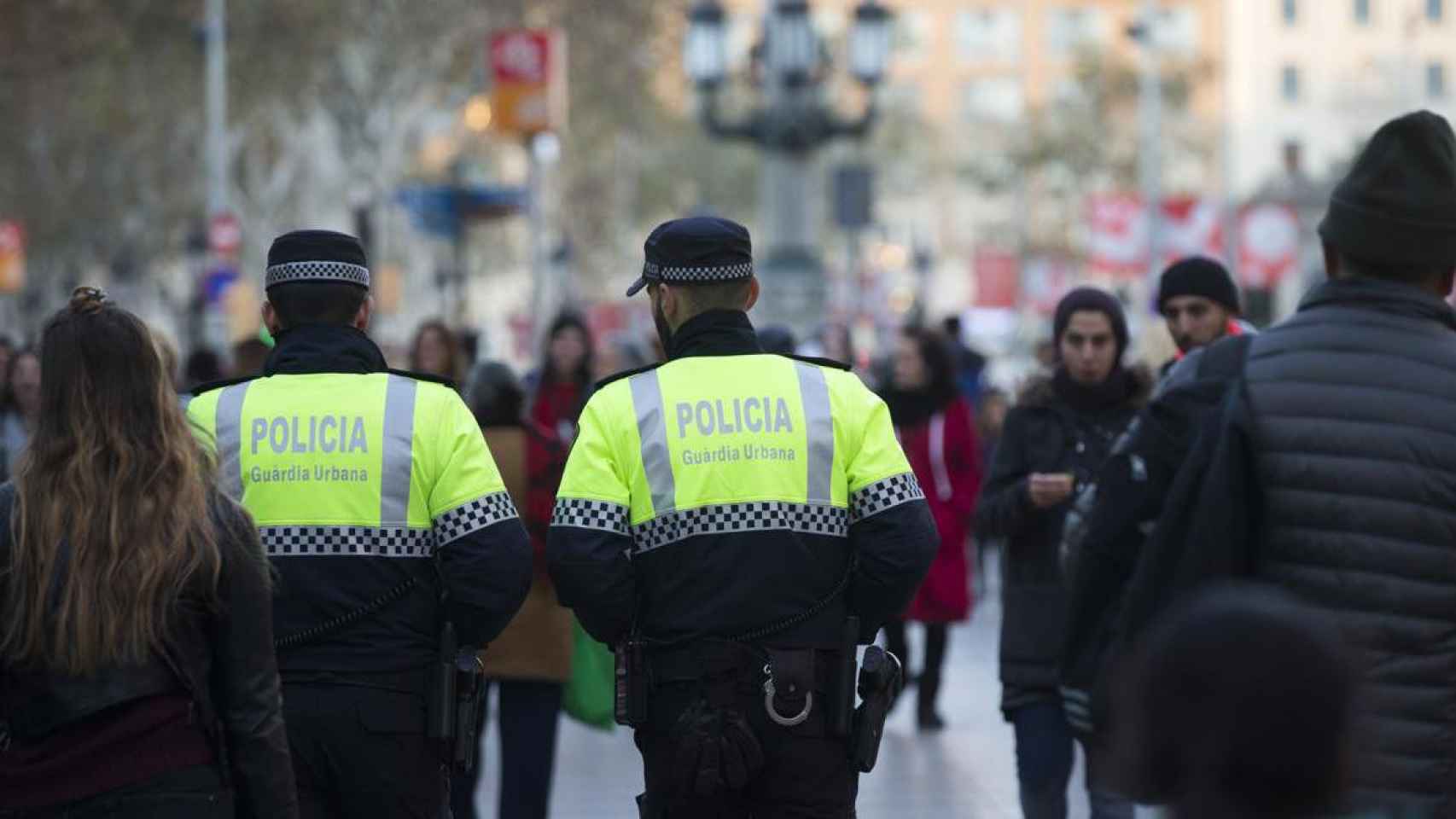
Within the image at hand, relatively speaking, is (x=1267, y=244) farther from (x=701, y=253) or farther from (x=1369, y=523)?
(x=1369, y=523)

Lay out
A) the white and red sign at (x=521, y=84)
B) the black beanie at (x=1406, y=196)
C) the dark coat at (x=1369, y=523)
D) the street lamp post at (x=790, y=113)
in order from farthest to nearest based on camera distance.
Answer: the street lamp post at (x=790, y=113), the white and red sign at (x=521, y=84), the black beanie at (x=1406, y=196), the dark coat at (x=1369, y=523)

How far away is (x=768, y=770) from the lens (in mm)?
5812

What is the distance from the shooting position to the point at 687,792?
19.0ft

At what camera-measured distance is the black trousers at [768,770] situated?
19.0 ft

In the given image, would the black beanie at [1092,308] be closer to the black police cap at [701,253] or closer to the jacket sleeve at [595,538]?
the black police cap at [701,253]

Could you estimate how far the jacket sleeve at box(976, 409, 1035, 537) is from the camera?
332 inches

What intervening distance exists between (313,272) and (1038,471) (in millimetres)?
3050

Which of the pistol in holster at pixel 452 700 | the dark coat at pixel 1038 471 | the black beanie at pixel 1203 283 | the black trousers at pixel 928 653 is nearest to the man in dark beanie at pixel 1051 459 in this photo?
the dark coat at pixel 1038 471

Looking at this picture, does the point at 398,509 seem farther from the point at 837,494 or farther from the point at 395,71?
the point at 395,71

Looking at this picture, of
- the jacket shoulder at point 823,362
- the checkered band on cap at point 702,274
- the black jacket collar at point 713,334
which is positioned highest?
the checkered band on cap at point 702,274

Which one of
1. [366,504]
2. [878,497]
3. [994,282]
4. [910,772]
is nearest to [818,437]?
[878,497]

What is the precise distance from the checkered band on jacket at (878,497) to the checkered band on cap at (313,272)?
115 centimetres

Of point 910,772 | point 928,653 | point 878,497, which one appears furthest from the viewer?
point 928,653

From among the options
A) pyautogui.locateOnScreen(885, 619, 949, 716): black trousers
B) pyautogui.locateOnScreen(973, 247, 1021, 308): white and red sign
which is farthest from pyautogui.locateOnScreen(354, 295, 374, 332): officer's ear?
pyautogui.locateOnScreen(973, 247, 1021, 308): white and red sign
